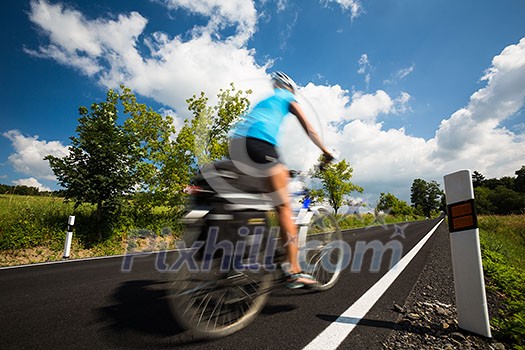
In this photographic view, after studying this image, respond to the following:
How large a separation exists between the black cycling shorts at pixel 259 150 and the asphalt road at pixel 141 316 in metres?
1.49

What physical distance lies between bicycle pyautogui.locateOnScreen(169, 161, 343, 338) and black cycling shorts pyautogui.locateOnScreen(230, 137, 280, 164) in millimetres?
246

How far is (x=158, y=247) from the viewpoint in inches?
401

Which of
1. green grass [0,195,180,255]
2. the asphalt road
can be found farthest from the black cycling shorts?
green grass [0,195,180,255]

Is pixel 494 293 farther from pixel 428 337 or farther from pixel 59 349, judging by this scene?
pixel 59 349

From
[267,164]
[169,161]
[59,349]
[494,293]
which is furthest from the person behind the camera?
[169,161]

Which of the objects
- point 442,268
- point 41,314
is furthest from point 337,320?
point 442,268

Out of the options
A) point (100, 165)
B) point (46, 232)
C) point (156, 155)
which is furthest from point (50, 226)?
point (156, 155)

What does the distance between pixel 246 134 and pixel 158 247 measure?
31.8 feet

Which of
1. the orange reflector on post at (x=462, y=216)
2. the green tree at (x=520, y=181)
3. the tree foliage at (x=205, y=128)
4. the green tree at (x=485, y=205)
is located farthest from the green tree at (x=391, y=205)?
the orange reflector on post at (x=462, y=216)

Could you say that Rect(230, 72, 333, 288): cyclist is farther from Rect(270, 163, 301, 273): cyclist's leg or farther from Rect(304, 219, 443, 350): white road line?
Rect(304, 219, 443, 350): white road line

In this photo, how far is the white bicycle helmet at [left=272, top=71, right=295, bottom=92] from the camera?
2646 millimetres

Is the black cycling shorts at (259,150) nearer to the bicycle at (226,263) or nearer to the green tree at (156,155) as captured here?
the bicycle at (226,263)

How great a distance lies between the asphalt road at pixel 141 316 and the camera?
5.81ft

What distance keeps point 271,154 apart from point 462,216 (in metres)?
1.74
